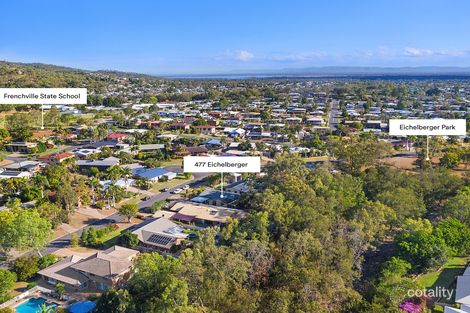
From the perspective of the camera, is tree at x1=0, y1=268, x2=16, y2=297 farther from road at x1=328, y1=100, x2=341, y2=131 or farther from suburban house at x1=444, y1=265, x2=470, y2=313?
road at x1=328, y1=100, x2=341, y2=131

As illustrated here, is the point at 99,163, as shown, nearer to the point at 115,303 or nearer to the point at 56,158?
the point at 56,158

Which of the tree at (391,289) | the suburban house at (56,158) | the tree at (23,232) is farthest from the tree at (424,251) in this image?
the suburban house at (56,158)

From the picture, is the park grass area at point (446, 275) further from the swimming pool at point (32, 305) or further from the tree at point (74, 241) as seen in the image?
the tree at point (74, 241)

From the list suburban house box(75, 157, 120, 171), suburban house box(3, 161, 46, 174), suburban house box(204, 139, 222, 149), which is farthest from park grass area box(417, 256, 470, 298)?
suburban house box(3, 161, 46, 174)

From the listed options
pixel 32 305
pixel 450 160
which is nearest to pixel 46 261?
pixel 32 305

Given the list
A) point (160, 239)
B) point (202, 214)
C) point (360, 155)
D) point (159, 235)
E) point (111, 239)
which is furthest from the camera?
point (360, 155)

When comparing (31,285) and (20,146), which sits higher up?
(20,146)

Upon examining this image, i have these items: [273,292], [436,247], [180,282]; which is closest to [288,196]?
[436,247]
